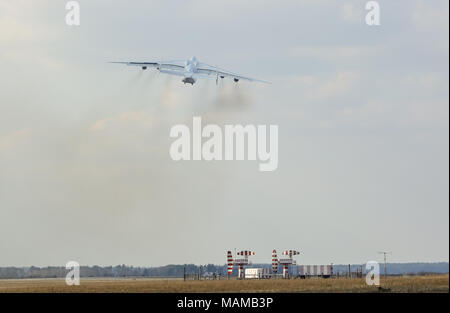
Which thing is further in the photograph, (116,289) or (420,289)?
(116,289)

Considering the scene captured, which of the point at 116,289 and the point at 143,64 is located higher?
the point at 143,64
